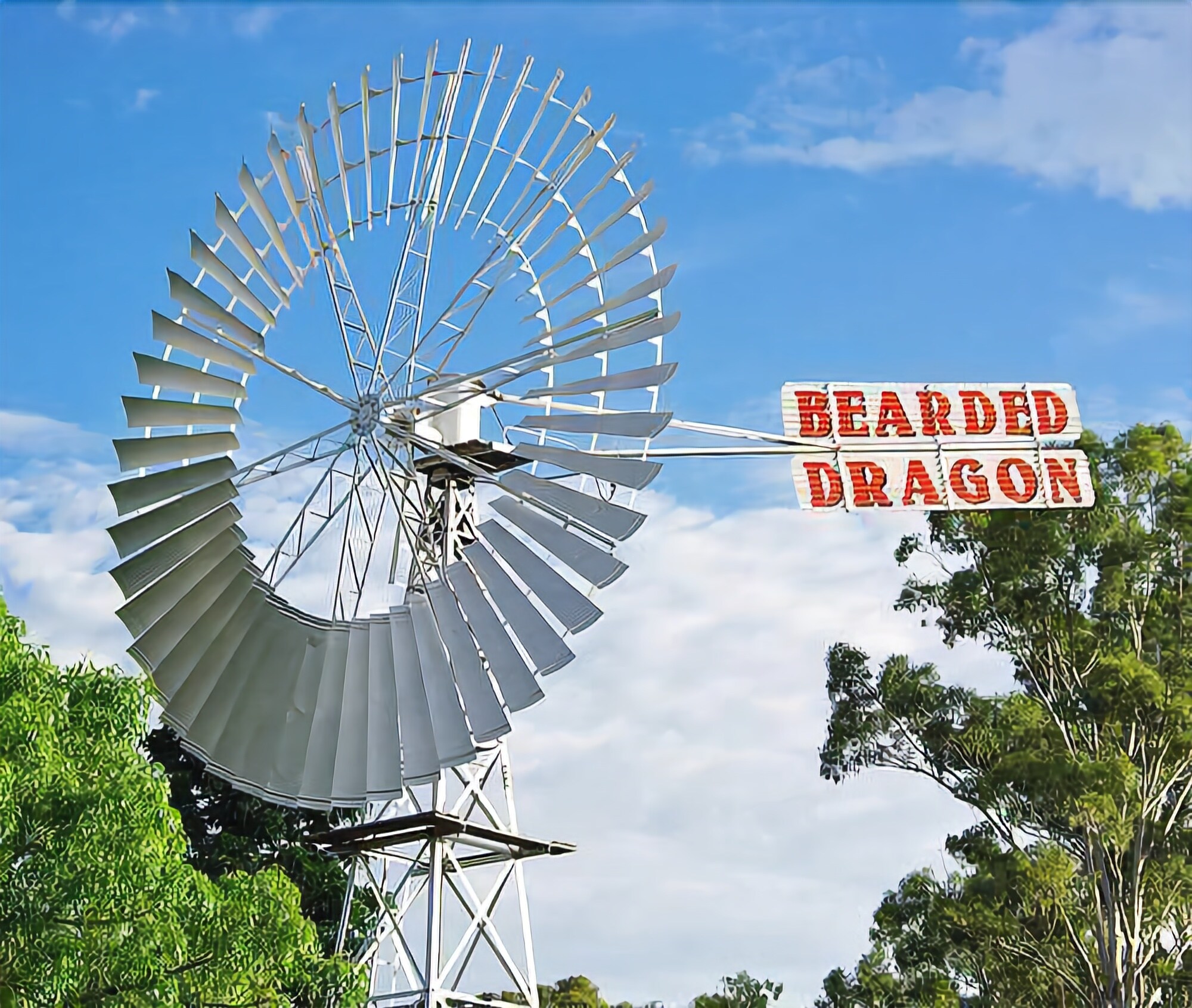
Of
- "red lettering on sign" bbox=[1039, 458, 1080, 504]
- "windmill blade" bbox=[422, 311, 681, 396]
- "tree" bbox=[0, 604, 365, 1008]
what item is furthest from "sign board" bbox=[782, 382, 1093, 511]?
"tree" bbox=[0, 604, 365, 1008]

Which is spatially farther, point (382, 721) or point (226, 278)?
point (226, 278)

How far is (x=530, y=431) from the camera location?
1552 centimetres

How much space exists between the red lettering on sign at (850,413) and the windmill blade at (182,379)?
725 centimetres

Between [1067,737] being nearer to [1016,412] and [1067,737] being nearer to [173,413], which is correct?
[1016,412]

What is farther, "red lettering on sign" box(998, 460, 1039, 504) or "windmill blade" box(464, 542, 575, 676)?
"red lettering on sign" box(998, 460, 1039, 504)

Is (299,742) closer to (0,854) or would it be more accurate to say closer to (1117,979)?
(0,854)

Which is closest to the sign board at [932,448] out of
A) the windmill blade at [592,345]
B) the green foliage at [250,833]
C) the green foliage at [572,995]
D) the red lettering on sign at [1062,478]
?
the red lettering on sign at [1062,478]

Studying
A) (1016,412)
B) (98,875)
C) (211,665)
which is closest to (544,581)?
(211,665)

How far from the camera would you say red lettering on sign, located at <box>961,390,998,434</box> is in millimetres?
19547

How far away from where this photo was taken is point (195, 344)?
15.9 m

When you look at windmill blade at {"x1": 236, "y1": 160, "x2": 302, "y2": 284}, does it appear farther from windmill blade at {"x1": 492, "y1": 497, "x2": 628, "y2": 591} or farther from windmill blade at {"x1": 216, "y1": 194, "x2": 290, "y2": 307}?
windmill blade at {"x1": 492, "y1": 497, "x2": 628, "y2": 591}

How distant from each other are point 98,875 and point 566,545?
4.82 m

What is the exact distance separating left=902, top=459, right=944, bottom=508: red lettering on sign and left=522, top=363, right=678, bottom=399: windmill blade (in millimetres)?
5291

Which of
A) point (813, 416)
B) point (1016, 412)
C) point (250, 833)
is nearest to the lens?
point (813, 416)
